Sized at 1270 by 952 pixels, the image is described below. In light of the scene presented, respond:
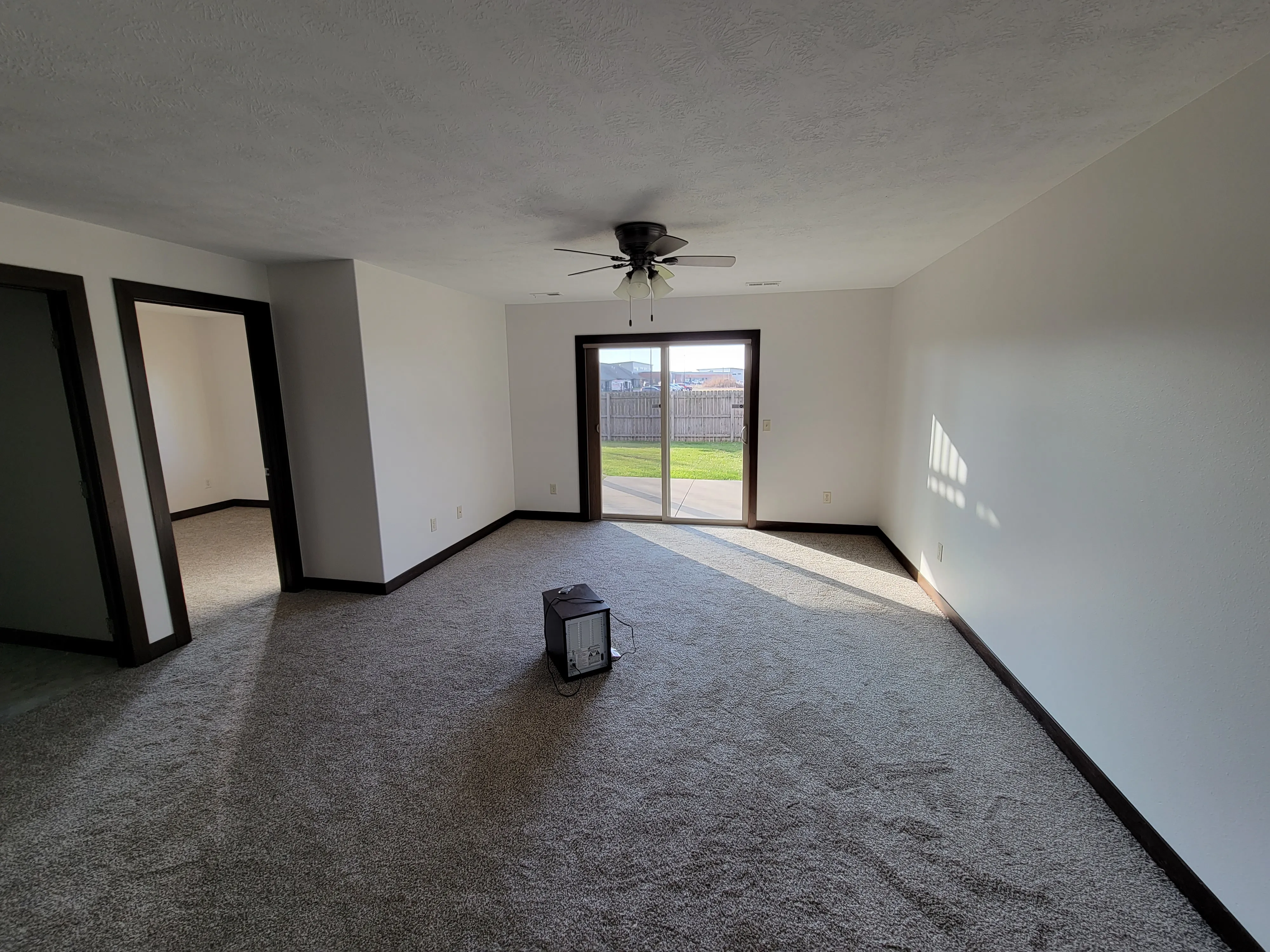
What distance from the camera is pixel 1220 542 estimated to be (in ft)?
4.86

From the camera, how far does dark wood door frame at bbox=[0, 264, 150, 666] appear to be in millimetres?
2580

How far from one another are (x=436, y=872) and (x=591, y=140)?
8.04 ft

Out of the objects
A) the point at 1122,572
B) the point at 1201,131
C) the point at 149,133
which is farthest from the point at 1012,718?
the point at 149,133

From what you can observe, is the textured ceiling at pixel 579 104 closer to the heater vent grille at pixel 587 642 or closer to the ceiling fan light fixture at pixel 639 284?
the ceiling fan light fixture at pixel 639 284

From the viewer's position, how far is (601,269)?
133 inches

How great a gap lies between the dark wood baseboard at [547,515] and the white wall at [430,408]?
33 centimetres

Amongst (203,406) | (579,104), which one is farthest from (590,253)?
(203,406)

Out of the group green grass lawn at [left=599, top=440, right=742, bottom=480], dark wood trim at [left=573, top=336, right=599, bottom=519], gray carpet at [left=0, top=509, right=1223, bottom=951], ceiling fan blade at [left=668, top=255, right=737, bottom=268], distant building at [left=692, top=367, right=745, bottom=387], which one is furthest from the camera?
green grass lawn at [left=599, top=440, right=742, bottom=480]

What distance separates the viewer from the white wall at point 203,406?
5.95 meters

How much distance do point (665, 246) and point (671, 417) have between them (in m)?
2.88

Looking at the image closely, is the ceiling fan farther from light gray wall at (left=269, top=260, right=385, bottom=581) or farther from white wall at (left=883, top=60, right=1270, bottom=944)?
light gray wall at (left=269, top=260, right=385, bottom=581)

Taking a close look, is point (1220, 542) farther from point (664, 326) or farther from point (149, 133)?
point (664, 326)

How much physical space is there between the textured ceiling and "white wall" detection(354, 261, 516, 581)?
1.21 metres

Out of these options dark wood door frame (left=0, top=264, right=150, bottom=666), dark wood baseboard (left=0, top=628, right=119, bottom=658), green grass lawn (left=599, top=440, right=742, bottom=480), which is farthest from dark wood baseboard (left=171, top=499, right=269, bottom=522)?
green grass lawn (left=599, top=440, right=742, bottom=480)
